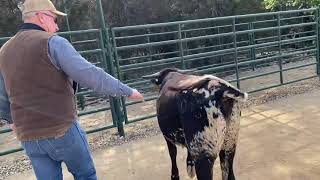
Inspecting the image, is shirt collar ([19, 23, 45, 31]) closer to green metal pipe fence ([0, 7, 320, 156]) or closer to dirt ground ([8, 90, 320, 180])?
green metal pipe fence ([0, 7, 320, 156])

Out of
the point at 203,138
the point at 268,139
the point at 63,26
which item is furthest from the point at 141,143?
the point at 63,26

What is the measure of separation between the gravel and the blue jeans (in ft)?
8.57

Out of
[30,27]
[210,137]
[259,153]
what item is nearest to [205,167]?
[210,137]

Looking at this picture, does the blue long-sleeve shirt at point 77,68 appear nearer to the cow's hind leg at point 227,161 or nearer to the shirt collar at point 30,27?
the shirt collar at point 30,27

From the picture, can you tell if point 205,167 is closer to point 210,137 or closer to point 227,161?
point 210,137

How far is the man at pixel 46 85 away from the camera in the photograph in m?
2.25

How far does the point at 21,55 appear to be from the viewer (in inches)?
90.0

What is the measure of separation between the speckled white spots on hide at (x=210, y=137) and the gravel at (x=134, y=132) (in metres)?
2.84

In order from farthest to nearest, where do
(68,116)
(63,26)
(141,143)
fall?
(63,26)
(141,143)
(68,116)

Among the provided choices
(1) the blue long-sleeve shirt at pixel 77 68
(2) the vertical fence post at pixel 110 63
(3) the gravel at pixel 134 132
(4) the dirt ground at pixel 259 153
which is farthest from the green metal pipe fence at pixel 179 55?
(1) the blue long-sleeve shirt at pixel 77 68

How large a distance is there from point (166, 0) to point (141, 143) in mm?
9371

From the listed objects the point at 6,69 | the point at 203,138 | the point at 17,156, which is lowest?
the point at 17,156

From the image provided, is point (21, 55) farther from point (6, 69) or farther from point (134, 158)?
point (134, 158)

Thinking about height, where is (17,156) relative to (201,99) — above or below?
below
